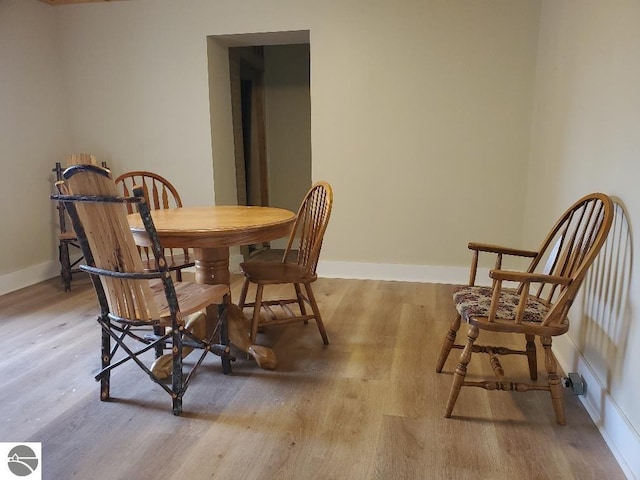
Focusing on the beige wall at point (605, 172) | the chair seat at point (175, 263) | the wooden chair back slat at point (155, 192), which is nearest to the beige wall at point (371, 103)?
the wooden chair back slat at point (155, 192)

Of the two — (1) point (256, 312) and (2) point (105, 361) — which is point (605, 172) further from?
(2) point (105, 361)

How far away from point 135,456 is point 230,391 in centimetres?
49

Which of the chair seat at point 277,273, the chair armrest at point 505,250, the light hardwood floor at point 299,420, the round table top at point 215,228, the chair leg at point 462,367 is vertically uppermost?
the round table top at point 215,228

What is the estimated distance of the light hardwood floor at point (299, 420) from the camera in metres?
1.49

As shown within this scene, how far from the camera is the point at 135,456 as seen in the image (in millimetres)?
1538

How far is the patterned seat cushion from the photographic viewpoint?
1.70 meters

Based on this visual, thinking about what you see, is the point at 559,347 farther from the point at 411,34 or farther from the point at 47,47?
the point at 47,47

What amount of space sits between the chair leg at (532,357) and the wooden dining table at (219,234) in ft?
3.79

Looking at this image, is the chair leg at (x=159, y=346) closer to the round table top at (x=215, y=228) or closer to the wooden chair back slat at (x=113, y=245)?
the wooden chair back slat at (x=113, y=245)

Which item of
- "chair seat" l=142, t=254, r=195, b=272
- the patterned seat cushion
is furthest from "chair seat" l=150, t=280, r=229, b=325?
the patterned seat cushion

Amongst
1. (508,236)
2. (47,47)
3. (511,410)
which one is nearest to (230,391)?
(511,410)

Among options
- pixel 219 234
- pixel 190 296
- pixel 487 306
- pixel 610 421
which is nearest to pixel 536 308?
pixel 487 306

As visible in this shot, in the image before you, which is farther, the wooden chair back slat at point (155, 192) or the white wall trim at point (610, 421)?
the wooden chair back slat at point (155, 192)

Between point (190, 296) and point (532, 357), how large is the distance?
59.6 inches
